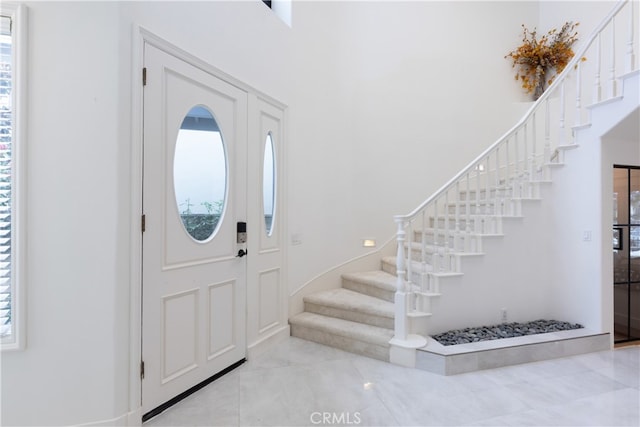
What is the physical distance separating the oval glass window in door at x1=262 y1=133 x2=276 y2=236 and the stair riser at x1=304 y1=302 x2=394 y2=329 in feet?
3.36

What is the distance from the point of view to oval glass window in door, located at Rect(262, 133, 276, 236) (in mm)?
3125

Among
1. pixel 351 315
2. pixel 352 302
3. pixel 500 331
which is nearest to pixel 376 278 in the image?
pixel 352 302

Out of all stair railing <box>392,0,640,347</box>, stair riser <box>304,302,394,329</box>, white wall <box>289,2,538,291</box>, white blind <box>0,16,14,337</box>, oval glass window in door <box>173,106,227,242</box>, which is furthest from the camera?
white wall <box>289,2,538,291</box>

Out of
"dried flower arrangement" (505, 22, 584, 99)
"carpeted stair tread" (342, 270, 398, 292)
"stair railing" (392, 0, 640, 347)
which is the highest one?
"dried flower arrangement" (505, 22, 584, 99)

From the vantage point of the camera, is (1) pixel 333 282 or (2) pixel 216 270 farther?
(1) pixel 333 282

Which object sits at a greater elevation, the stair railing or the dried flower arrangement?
the dried flower arrangement

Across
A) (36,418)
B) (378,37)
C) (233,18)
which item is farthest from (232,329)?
(378,37)

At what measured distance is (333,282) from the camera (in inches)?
158

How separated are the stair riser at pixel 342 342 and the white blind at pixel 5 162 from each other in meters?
2.26

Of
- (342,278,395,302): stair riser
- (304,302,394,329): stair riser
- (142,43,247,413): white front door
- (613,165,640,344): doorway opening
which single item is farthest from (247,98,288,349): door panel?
(613,165,640,344): doorway opening

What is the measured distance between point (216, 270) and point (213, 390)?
86cm

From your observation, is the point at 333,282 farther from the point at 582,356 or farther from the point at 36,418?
the point at 36,418

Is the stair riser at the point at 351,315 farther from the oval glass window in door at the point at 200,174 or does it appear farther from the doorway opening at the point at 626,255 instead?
the doorway opening at the point at 626,255

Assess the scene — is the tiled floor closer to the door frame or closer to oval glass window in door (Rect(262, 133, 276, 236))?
the door frame
